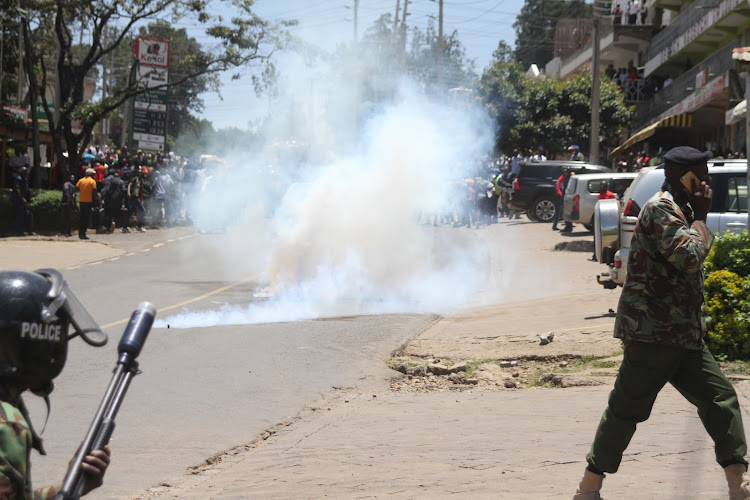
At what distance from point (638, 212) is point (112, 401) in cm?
1095

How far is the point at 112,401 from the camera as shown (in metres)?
2.30

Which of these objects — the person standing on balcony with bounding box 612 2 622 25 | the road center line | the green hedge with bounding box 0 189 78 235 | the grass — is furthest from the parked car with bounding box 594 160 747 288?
the person standing on balcony with bounding box 612 2 622 25

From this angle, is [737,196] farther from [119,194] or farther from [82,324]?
[119,194]

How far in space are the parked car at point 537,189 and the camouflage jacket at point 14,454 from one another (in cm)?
2944

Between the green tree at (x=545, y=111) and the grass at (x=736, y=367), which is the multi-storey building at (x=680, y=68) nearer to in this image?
the green tree at (x=545, y=111)

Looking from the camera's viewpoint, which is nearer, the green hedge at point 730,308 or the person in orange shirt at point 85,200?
the green hedge at point 730,308

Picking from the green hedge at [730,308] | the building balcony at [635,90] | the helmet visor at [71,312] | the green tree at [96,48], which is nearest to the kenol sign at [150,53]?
the green tree at [96,48]

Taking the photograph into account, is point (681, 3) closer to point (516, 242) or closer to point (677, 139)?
point (677, 139)

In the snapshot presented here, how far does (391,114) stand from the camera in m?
19.5

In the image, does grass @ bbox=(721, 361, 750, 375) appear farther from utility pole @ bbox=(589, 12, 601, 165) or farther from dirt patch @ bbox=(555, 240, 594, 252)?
utility pole @ bbox=(589, 12, 601, 165)

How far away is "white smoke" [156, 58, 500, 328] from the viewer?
14414 mm

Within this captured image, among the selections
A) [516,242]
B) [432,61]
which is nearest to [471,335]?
[516,242]

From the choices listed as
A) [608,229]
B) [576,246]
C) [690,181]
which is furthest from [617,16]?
[690,181]

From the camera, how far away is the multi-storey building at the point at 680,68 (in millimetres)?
29609
